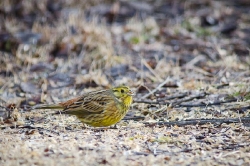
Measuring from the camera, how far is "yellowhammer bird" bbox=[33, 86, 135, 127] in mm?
5988

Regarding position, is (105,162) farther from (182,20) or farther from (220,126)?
(182,20)

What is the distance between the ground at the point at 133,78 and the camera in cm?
502

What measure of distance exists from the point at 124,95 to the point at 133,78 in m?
2.22

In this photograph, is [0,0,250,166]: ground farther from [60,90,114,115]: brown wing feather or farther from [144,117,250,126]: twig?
[60,90,114,115]: brown wing feather

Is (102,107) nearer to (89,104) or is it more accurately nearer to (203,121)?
(89,104)

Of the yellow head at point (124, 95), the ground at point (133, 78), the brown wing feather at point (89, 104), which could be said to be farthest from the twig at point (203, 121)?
the brown wing feather at point (89, 104)

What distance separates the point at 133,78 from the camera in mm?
8359

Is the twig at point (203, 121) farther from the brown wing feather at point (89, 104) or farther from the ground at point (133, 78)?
the brown wing feather at point (89, 104)

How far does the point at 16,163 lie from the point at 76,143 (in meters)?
0.72

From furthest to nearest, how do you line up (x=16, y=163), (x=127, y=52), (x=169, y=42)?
(x=169, y=42), (x=127, y=52), (x=16, y=163)

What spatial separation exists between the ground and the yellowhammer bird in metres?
0.11

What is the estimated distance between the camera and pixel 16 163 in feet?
15.0

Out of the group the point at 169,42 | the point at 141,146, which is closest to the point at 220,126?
the point at 141,146

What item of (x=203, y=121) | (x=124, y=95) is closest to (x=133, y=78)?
(x=124, y=95)
